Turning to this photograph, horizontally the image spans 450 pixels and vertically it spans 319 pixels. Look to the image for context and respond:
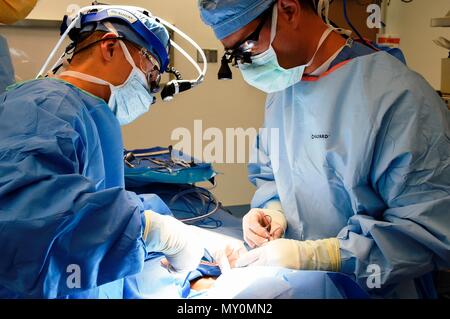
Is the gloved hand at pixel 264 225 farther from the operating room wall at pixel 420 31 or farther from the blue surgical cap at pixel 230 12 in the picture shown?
the operating room wall at pixel 420 31

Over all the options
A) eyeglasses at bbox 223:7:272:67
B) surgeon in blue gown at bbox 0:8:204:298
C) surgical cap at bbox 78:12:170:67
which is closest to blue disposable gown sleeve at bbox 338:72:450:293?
eyeglasses at bbox 223:7:272:67

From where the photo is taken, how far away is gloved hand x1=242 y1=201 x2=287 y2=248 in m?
1.42

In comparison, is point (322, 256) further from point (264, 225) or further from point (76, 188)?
point (76, 188)

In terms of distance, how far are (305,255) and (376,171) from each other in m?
0.30

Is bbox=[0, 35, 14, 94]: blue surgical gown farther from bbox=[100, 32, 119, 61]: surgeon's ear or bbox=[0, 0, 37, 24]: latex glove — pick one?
bbox=[100, 32, 119, 61]: surgeon's ear

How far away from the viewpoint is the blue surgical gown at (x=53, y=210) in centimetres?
79

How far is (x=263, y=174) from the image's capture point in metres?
1.66

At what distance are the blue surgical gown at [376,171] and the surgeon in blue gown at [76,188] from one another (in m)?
0.45

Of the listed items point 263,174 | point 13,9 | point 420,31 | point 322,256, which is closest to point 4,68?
point 13,9

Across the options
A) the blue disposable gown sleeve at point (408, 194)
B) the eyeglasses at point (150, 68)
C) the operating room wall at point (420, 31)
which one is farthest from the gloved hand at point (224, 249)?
the operating room wall at point (420, 31)

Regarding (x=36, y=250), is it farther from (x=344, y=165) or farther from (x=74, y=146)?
(x=344, y=165)

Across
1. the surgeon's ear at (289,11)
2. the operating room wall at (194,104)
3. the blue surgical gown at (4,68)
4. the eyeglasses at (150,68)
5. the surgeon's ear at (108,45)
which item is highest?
the surgeon's ear at (289,11)

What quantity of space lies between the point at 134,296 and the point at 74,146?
0.58 meters
